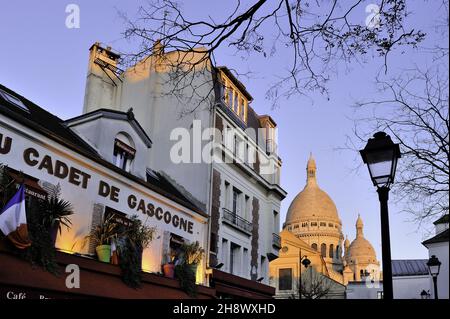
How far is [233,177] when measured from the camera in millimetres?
27859

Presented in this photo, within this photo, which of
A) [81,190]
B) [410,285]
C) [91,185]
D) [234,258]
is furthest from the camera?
[410,285]

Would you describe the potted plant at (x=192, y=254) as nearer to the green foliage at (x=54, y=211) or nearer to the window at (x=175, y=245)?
the window at (x=175, y=245)

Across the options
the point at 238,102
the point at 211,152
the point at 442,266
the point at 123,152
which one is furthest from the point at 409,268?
the point at 123,152

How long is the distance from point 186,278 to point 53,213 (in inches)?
303

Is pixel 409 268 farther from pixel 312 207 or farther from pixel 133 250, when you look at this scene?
pixel 312 207

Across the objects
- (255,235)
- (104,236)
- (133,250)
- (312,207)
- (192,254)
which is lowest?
(133,250)

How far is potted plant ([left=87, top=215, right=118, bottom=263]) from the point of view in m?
17.7

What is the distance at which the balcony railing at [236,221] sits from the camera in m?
26.6

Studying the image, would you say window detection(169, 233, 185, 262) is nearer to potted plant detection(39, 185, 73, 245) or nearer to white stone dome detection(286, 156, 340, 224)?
potted plant detection(39, 185, 73, 245)

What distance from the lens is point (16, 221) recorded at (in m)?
14.0

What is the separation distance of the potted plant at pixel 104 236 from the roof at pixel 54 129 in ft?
6.83
